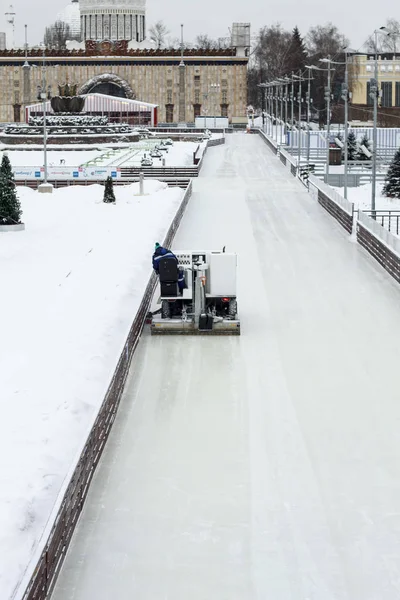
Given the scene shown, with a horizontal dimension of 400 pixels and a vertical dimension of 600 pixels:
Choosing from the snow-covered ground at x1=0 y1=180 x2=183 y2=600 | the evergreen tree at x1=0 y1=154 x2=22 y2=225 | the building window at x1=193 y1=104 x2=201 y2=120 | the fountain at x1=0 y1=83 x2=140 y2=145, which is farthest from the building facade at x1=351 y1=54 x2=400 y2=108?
the evergreen tree at x1=0 y1=154 x2=22 y2=225

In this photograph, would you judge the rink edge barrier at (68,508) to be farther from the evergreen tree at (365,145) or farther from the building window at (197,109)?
the building window at (197,109)

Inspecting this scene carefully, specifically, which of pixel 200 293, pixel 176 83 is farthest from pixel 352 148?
pixel 200 293

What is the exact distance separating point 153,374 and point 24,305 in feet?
24.2

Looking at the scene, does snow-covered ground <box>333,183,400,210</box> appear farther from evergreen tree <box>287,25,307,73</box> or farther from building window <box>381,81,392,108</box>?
evergreen tree <box>287,25,307,73</box>

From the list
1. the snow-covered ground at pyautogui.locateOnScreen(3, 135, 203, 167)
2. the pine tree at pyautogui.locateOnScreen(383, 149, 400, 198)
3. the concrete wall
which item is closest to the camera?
the pine tree at pyautogui.locateOnScreen(383, 149, 400, 198)

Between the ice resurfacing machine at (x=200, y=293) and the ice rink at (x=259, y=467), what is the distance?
353 mm

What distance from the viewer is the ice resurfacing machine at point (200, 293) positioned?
70.0 ft

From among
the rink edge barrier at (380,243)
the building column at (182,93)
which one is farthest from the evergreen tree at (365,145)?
the rink edge barrier at (380,243)

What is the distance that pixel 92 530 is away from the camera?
11695 mm

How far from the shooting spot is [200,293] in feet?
70.1

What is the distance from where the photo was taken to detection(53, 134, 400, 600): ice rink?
10.6 metres

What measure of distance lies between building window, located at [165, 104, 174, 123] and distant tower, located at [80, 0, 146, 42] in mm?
23856

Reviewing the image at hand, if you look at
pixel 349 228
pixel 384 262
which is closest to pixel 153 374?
pixel 384 262

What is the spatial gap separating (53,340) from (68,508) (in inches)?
355
